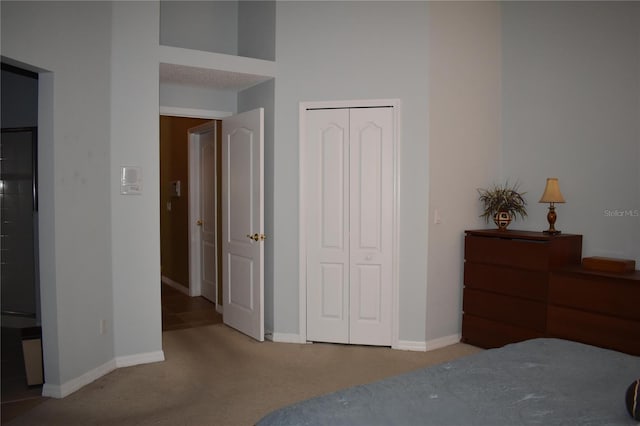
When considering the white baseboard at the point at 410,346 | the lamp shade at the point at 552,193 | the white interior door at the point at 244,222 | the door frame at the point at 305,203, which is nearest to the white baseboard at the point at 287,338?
the door frame at the point at 305,203

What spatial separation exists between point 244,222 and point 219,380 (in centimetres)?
162

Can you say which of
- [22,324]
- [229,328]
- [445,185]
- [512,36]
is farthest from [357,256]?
[22,324]

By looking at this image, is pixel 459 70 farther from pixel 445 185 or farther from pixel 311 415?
pixel 311 415

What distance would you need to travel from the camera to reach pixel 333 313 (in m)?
4.65

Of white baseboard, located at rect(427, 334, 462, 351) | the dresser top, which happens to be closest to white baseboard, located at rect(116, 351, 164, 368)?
white baseboard, located at rect(427, 334, 462, 351)

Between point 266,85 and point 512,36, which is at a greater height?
point 512,36

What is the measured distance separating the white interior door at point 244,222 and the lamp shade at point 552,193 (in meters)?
2.50

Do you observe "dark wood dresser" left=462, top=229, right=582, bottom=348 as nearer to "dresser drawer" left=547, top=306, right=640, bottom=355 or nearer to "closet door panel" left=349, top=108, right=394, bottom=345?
"dresser drawer" left=547, top=306, right=640, bottom=355

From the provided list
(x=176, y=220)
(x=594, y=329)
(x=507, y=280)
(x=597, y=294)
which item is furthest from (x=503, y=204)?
(x=176, y=220)

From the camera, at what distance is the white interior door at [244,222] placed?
4641 mm

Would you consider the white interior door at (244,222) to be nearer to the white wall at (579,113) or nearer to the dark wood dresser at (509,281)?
the dark wood dresser at (509,281)

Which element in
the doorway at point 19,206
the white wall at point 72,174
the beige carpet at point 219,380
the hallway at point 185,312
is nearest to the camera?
the beige carpet at point 219,380

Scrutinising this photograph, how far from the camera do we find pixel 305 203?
15.4 feet

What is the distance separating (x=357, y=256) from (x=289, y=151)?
1.17m
